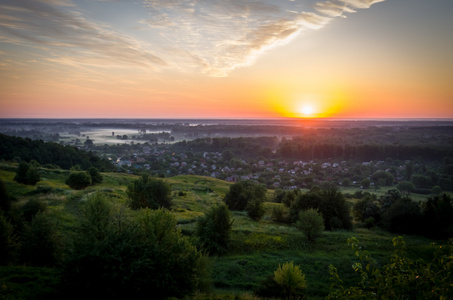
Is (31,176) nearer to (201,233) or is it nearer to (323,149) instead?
(201,233)

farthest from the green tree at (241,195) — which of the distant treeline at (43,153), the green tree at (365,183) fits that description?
the green tree at (365,183)

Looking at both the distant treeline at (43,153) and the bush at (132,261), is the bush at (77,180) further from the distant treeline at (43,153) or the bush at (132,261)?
the distant treeline at (43,153)

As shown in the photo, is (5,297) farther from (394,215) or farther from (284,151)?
(284,151)

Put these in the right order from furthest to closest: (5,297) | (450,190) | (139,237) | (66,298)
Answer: (450,190)
(139,237)
(66,298)
(5,297)

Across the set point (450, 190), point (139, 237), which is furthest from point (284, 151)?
point (139, 237)

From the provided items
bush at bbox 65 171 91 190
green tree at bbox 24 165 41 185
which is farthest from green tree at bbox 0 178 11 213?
bush at bbox 65 171 91 190

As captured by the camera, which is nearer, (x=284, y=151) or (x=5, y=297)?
(x=5, y=297)

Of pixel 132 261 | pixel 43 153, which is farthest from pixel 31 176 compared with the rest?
pixel 43 153

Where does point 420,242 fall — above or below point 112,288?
below
